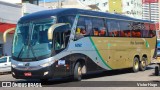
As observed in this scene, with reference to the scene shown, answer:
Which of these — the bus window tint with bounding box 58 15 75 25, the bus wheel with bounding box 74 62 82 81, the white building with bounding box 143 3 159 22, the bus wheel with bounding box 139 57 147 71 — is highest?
the white building with bounding box 143 3 159 22

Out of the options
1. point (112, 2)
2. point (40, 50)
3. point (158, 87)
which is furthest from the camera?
point (112, 2)


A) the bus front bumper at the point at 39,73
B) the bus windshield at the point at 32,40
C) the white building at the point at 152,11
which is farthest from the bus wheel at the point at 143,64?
the white building at the point at 152,11

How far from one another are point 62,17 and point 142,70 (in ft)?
33.3

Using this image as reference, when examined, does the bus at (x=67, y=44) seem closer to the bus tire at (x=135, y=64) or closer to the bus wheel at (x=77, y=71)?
the bus wheel at (x=77, y=71)

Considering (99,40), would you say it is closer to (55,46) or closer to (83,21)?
(83,21)

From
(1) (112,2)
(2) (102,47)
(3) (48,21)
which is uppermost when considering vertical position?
(1) (112,2)

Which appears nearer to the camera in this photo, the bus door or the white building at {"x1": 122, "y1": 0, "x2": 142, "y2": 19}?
the bus door

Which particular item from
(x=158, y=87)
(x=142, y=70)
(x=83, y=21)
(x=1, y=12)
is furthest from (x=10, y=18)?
(x=158, y=87)

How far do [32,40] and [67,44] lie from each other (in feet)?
5.62

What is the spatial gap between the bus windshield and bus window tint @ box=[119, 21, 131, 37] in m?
7.09

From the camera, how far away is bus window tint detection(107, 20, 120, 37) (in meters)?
21.4

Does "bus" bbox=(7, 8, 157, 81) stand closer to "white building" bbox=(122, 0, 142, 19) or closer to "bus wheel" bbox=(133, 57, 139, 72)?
"bus wheel" bbox=(133, 57, 139, 72)

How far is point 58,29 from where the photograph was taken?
16.7 m

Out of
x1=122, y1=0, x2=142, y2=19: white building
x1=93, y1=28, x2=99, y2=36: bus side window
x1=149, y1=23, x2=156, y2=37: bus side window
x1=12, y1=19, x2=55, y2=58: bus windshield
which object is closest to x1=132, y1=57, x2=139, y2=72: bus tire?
x1=149, y1=23, x2=156, y2=37: bus side window
